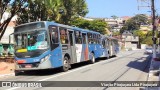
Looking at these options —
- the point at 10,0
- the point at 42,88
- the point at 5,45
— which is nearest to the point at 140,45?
the point at 5,45

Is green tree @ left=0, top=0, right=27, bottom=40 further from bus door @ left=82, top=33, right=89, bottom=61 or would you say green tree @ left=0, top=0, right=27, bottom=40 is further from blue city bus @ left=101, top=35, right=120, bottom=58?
blue city bus @ left=101, top=35, right=120, bottom=58

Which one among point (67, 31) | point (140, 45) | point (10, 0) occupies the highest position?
point (10, 0)

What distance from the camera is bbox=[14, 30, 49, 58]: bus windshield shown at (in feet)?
56.2

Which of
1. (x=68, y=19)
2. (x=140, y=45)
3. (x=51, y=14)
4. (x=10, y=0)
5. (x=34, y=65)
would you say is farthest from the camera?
(x=140, y=45)

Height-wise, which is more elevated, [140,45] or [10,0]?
[10,0]

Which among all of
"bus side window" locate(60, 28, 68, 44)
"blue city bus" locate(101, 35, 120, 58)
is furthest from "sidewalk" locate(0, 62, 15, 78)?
"blue city bus" locate(101, 35, 120, 58)

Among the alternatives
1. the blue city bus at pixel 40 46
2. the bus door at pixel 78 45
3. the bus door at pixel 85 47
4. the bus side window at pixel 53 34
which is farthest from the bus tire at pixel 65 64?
the bus door at pixel 85 47

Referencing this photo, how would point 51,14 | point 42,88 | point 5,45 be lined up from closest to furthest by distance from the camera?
point 42,88
point 51,14
point 5,45

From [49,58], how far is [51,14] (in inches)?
574

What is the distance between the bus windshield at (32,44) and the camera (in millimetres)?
17141

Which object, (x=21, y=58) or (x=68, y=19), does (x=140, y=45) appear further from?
(x=21, y=58)

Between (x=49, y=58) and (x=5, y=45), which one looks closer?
(x=49, y=58)

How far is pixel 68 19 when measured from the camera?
3644 centimetres

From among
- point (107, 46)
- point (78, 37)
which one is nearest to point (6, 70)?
point (78, 37)
